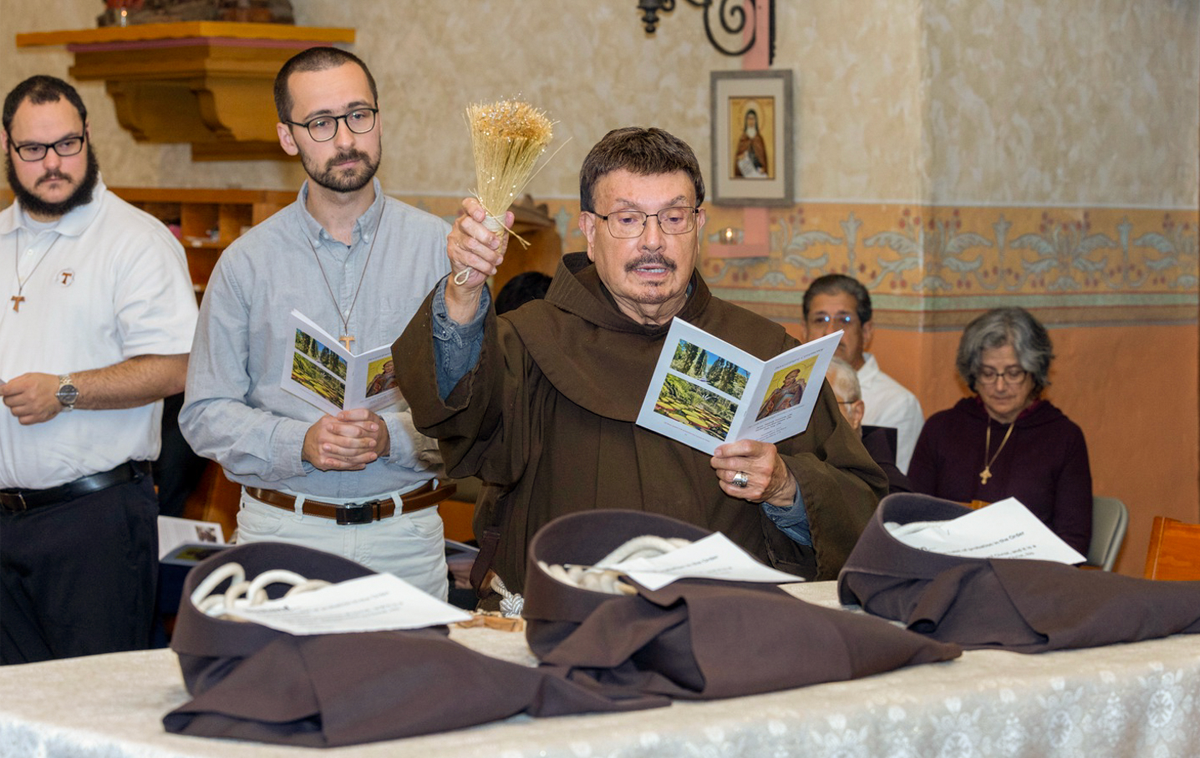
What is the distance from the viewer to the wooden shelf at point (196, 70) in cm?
727

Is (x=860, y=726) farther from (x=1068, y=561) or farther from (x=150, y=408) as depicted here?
(x=150, y=408)

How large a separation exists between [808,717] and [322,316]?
2.10 metres

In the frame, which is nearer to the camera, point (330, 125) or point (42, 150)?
point (330, 125)

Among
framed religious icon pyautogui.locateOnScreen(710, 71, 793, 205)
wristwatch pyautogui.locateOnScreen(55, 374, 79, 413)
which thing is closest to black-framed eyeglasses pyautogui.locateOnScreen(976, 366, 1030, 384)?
framed religious icon pyautogui.locateOnScreen(710, 71, 793, 205)

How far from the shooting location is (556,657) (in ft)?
6.04

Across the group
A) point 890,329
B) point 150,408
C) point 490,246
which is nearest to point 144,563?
point 150,408

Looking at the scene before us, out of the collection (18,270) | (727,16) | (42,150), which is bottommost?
(18,270)

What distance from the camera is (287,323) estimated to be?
11.5 ft

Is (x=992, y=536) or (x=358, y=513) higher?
(x=992, y=536)

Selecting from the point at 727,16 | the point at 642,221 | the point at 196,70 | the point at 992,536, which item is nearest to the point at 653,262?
the point at 642,221

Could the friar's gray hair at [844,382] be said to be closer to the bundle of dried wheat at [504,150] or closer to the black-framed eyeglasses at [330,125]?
the black-framed eyeglasses at [330,125]

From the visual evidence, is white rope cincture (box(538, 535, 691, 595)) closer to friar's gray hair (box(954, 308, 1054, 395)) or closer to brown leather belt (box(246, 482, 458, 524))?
brown leather belt (box(246, 482, 458, 524))

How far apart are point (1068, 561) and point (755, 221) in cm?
443

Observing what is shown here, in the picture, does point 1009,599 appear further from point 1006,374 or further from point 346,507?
point 1006,374
